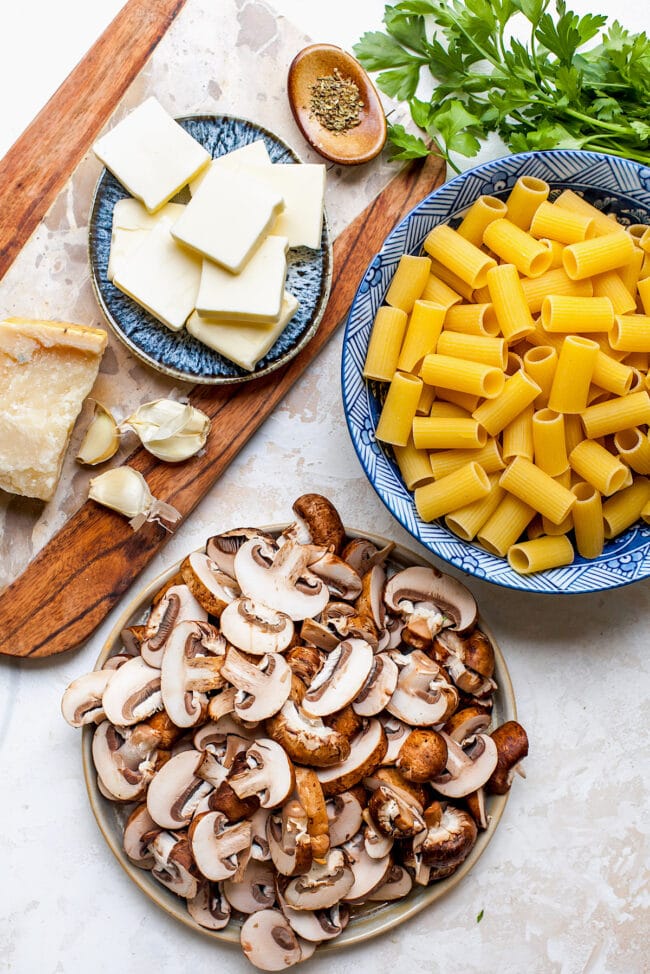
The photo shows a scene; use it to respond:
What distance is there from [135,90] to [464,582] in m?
1.59

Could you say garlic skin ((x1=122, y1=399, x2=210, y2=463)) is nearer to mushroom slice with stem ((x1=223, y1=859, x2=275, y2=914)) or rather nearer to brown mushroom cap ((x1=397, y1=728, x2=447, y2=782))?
brown mushroom cap ((x1=397, y1=728, x2=447, y2=782))

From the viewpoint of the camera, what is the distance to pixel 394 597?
2.01 metres

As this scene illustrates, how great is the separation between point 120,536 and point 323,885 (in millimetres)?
996

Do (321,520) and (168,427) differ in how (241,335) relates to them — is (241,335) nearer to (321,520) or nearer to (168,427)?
(168,427)

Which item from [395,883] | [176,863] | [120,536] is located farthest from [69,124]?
[395,883]

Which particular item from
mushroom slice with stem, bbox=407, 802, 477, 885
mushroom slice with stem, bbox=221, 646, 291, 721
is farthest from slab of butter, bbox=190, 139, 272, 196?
mushroom slice with stem, bbox=407, 802, 477, 885

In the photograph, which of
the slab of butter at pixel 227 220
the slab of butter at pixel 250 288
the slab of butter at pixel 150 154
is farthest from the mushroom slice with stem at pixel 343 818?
the slab of butter at pixel 150 154

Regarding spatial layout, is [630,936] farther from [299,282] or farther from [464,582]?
[299,282]

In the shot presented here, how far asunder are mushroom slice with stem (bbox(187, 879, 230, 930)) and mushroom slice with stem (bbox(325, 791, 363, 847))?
0.33 meters

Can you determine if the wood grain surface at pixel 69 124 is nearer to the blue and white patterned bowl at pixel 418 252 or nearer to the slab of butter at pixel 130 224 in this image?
the slab of butter at pixel 130 224

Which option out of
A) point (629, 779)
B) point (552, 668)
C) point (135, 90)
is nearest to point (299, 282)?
point (135, 90)

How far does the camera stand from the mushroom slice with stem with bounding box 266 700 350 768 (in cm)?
180

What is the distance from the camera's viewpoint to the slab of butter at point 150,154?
203 cm

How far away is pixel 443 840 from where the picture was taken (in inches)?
74.8
